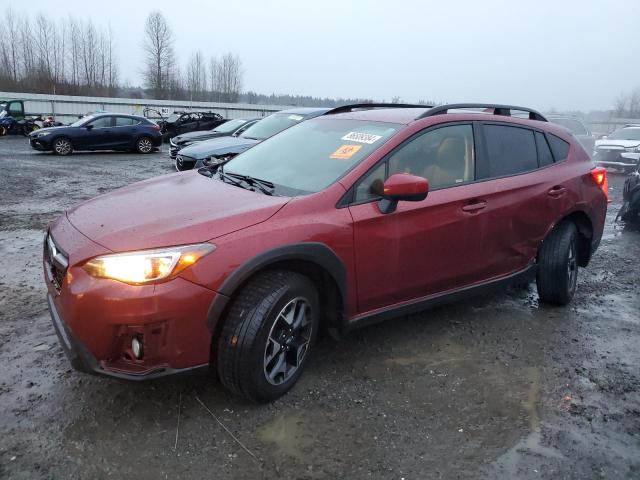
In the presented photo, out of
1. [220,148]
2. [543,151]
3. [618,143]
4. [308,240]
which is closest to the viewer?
[308,240]

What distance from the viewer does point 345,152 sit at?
3680 millimetres

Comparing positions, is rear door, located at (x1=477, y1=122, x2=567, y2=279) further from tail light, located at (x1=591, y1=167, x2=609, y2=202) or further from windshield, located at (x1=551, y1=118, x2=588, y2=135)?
windshield, located at (x1=551, y1=118, x2=588, y2=135)

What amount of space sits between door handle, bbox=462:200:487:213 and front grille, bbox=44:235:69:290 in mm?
2592

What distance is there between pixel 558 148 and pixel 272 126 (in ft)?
25.3

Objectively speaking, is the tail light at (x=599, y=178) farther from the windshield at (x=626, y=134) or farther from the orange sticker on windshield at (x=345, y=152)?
the windshield at (x=626, y=134)

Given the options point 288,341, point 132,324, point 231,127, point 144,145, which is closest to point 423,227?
point 288,341

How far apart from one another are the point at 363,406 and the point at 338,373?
0.41 meters

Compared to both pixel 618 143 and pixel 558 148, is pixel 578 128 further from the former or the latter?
pixel 558 148

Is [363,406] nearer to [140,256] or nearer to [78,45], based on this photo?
[140,256]

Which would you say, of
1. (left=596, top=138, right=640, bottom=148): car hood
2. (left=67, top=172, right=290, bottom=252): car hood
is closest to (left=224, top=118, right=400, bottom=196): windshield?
(left=67, top=172, right=290, bottom=252): car hood

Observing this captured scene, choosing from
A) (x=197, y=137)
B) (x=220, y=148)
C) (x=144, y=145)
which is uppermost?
(x=197, y=137)

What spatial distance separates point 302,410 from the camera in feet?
10.2

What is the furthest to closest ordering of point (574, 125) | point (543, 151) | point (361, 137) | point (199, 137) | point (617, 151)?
point (617, 151)
point (574, 125)
point (199, 137)
point (543, 151)
point (361, 137)

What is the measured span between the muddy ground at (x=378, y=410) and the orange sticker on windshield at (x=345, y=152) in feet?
4.44
